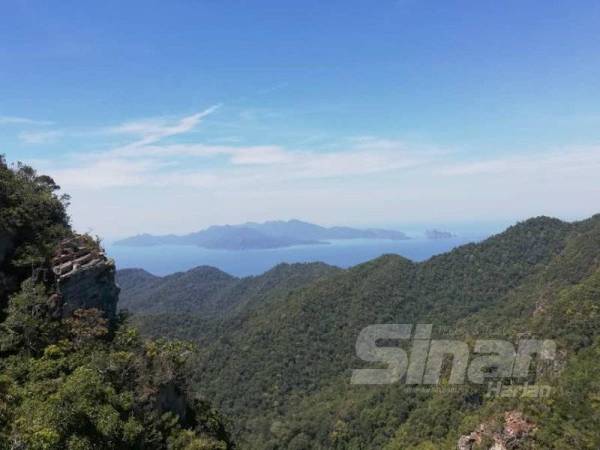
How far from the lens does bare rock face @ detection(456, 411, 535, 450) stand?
21.0 meters

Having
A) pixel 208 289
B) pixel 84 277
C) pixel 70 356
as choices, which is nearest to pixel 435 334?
pixel 84 277

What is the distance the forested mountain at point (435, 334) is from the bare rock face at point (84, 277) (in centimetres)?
1794

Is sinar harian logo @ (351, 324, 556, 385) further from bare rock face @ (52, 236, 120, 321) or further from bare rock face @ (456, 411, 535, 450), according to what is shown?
bare rock face @ (52, 236, 120, 321)

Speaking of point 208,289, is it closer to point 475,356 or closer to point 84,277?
point 475,356

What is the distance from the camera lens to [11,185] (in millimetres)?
17688

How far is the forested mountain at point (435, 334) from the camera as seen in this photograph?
22.8 metres

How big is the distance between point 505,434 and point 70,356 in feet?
60.7

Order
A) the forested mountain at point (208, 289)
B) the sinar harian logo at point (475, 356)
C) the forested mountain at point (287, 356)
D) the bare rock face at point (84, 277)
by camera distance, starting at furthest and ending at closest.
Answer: the forested mountain at point (208, 289) → the sinar harian logo at point (475, 356) → the bare rock face at point (84, 277) → the forested mountain at point (287, 356)

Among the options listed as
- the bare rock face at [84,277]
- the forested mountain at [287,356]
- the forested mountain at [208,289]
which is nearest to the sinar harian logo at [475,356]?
the forested mountain at [287,356]

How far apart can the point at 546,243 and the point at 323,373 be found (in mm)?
→ 45776

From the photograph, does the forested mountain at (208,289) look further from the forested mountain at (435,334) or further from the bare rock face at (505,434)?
the bare rock face at (505,434)

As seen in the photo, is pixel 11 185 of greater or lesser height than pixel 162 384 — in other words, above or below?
above

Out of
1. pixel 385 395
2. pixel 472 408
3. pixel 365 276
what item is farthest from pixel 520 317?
pixel 365 276

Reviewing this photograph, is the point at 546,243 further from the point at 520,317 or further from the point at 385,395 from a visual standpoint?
the point at 385,395
